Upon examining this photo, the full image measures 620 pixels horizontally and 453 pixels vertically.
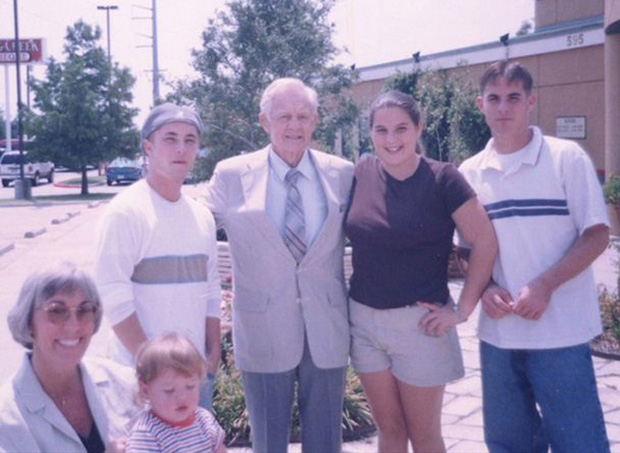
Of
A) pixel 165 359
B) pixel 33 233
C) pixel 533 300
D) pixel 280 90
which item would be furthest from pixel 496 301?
pixel 33 233

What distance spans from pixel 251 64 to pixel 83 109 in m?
21.7

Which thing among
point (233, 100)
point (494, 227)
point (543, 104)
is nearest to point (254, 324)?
point (494, 227)

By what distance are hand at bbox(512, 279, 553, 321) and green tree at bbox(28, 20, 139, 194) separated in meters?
31.3

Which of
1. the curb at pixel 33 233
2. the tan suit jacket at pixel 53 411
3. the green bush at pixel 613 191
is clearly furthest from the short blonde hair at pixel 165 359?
the curb at pixel 33 233

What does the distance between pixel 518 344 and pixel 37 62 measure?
5166cm

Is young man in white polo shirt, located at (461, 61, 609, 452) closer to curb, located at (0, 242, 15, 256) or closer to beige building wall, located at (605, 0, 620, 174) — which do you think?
beige building wall, located at (605, 0, 620, 174)

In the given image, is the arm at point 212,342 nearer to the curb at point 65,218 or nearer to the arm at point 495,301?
the arm at point 495,301

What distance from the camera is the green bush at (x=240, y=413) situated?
17.6 feet

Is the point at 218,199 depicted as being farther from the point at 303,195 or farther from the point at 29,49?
the point at 29,49

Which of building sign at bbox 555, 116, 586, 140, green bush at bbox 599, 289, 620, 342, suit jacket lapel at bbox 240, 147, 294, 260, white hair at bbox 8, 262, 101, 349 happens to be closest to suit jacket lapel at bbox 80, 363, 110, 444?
white hair at bbox 8, 262, 101, 349

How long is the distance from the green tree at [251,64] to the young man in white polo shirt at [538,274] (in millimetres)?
9126

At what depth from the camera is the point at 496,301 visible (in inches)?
140

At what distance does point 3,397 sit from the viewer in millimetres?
2750

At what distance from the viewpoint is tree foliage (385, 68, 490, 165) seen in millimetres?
16641
